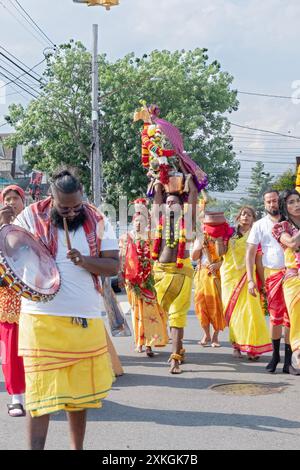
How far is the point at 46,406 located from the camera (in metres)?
4.51

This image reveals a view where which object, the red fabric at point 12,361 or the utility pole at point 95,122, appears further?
the utility pole at point 95,122

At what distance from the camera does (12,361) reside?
251 inches

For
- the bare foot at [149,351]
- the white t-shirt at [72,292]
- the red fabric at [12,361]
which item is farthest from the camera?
the bare foot at [149,351]

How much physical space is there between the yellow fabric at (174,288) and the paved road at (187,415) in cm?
66

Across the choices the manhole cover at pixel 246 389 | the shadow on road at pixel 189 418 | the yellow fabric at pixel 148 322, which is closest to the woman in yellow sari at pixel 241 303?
the yellow fabric at pixel 148 322

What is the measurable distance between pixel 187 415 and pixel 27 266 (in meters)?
2.48

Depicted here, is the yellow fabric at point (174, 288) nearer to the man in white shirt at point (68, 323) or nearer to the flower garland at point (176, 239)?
the flower garland at point (176, 239)

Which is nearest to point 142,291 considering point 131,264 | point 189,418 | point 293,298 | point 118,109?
point 131,264

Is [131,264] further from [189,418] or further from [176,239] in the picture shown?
[189,418]

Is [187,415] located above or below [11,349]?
below

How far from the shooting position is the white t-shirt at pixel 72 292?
4.65m
